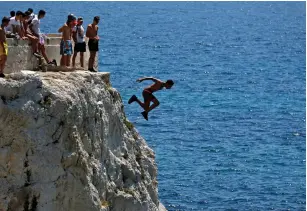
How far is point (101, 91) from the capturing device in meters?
31.2

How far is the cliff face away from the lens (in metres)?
28.1

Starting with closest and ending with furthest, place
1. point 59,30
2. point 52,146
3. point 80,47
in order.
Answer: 1. point 52,146
2. point 59,30
3. point 80,47

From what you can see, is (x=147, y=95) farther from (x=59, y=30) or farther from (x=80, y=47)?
(x=59, y=30)

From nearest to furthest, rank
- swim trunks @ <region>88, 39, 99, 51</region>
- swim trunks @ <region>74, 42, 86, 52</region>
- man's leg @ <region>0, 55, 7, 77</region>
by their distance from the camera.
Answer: man's leg @ <region>0, 55, 7, 77</region>, swim trunks @ <region>74, 42, 86, 52</region>, swim trunks @ <region>88, 39, 99, 51</region>

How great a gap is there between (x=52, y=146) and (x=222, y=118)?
176 ft

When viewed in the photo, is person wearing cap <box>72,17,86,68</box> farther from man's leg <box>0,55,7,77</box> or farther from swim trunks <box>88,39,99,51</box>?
man's leg <box>0,55,7,77</box>

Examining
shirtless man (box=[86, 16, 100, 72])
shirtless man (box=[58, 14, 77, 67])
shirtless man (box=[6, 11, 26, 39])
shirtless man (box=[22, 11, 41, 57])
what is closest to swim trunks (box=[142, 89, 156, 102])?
shirtless man (box=[86, 16, 100, 72])

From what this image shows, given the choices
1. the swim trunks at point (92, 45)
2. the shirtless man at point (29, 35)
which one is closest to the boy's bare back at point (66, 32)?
the shirtless man at point (29, 35)

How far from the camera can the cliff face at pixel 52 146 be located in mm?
28125

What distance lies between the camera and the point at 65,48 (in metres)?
33.5

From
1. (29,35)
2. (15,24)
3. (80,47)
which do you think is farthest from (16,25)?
(80,47)

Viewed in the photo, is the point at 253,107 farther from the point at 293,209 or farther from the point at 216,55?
the point at 216,55

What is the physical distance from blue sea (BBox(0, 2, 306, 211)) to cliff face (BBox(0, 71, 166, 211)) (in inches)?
941

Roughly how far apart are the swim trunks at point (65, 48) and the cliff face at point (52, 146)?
320 centimetres
